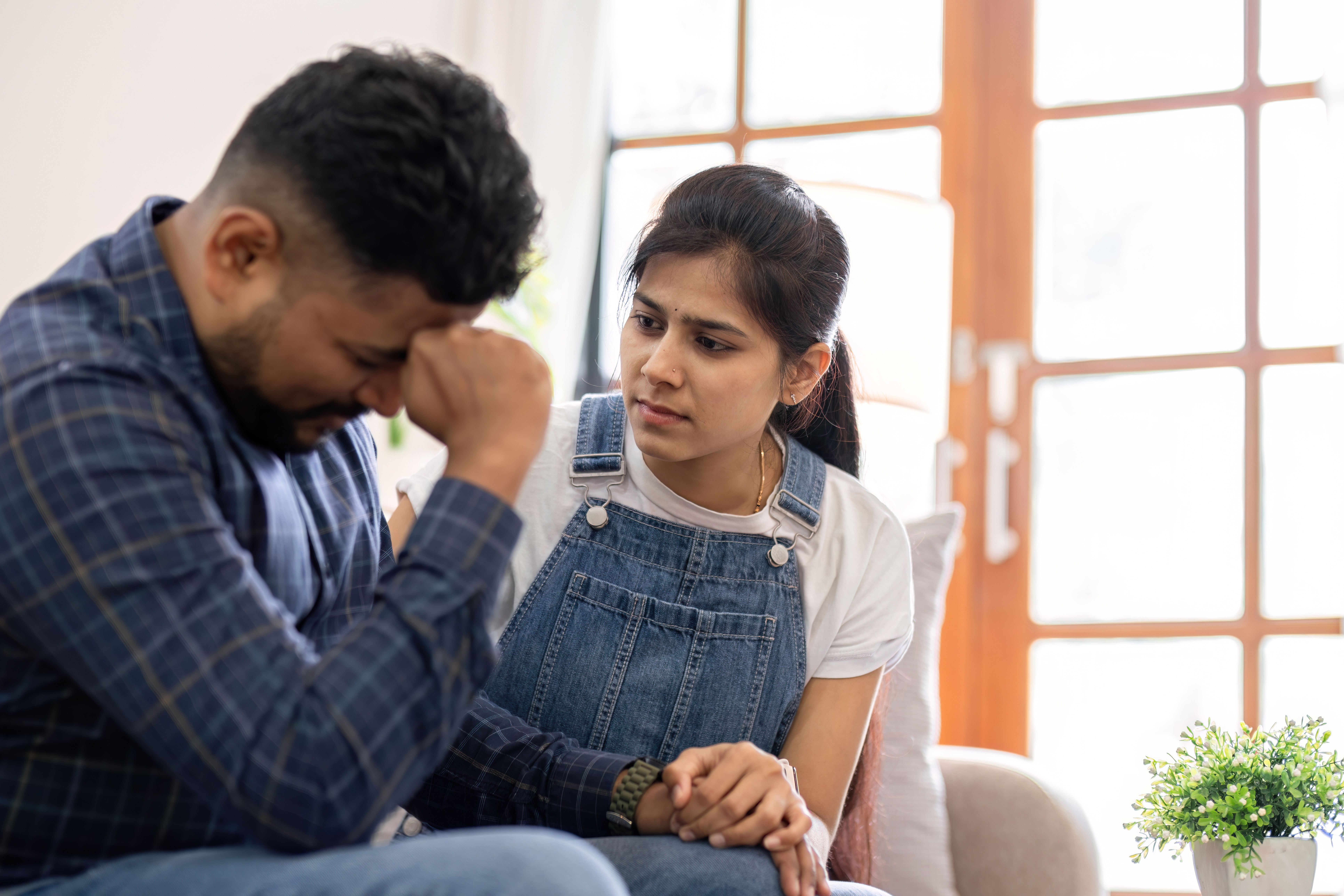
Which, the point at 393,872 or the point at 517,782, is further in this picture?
the point at 517,782

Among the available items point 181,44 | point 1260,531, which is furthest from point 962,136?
point 181,44

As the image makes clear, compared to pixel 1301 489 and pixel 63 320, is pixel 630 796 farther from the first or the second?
pixel 1301 489

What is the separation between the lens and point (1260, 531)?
2.68 m

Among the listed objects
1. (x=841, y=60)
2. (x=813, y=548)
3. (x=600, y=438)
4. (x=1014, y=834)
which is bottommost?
(x=1014, y=834)

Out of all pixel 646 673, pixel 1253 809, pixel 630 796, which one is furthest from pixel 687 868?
pixel 1253 809

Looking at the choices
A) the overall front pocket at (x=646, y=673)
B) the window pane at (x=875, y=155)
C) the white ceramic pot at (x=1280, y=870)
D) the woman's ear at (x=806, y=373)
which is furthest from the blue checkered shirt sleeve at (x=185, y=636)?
the window pane at (x=875, y=155)

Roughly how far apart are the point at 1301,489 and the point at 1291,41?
3.16 feet

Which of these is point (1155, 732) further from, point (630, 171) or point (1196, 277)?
point (630, 171)

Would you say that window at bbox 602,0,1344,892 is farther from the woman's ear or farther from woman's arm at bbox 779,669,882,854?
woman's arm at bbox 779,669,882,854

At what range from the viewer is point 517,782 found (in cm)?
117

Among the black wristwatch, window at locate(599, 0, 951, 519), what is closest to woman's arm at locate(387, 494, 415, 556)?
the black wristwatch

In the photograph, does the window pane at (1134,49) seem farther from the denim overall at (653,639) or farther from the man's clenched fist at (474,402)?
the man's clenched fist at (474,402)

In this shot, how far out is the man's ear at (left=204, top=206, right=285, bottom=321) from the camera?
804 millimetres

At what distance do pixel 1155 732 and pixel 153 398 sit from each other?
247 cm
